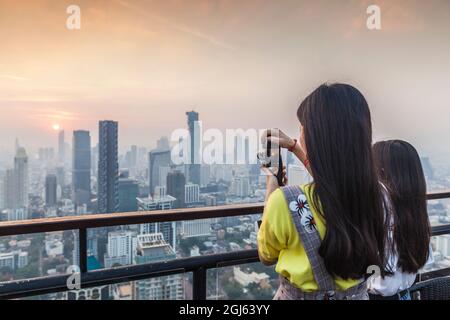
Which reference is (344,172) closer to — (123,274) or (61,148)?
(123,274)

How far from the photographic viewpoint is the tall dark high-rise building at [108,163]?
175 centimetres

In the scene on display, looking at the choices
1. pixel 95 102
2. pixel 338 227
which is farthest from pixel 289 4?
pixel 338 227

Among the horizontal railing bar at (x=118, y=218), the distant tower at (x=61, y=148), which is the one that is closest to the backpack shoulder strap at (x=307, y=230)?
the horizontal railing bar at (x=118, y=218)

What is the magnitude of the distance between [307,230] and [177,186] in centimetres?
112

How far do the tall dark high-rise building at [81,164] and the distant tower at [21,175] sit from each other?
0.96 ft

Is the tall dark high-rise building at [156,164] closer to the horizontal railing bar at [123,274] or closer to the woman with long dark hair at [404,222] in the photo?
the horizontal railing bar at [123,274]

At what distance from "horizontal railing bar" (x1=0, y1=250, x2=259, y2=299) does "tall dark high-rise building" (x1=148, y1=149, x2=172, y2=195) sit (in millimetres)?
490

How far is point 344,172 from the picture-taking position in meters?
0.82

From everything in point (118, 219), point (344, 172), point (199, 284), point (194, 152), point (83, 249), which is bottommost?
point (199, 284)

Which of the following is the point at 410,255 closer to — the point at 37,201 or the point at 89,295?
the point at 89,295

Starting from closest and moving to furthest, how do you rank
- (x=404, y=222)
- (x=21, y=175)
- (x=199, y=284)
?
1. (x=404, y=222)
2. (x=199, y=284)
3. (x=21, y=175)

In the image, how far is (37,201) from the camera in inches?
67.6

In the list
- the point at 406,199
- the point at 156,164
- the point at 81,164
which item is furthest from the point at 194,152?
the point at 406,199

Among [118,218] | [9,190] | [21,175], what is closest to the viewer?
[118,218]
